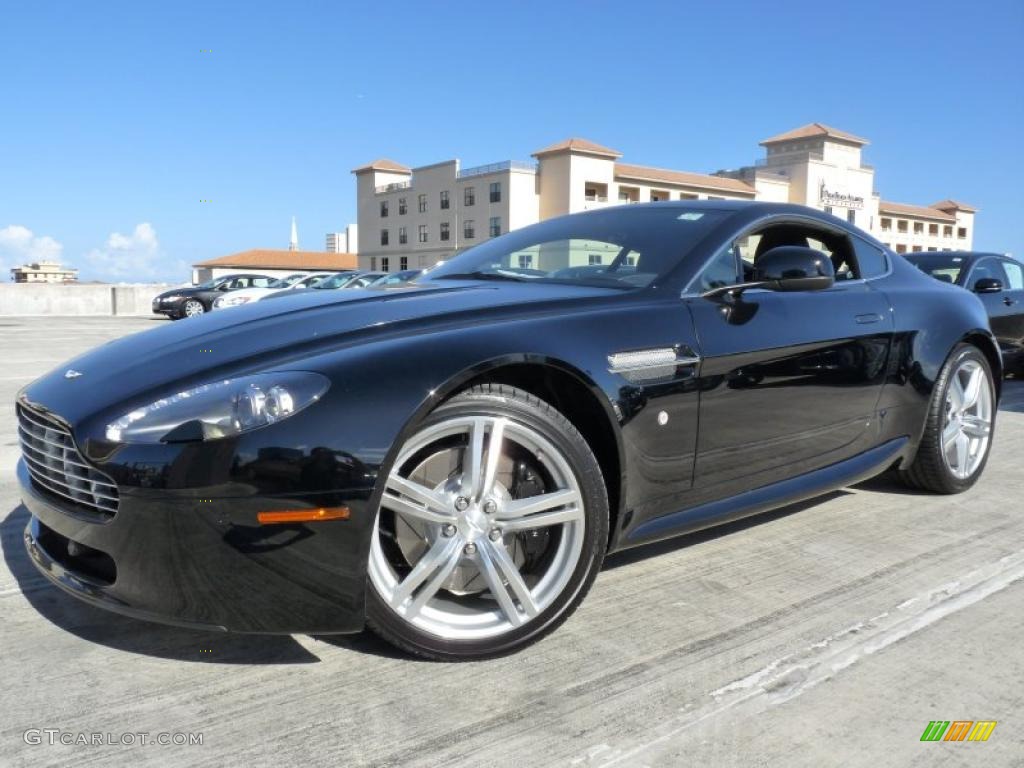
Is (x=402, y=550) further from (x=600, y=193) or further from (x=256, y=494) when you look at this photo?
(x=600, y=193)

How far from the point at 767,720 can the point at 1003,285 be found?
7.75m

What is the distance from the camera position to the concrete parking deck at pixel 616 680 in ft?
6.03

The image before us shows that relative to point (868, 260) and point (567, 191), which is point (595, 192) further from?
point (868, 260)

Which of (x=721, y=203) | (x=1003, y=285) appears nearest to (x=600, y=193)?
(x=1003, y=285)

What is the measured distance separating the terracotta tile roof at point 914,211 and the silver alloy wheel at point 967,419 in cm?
9089

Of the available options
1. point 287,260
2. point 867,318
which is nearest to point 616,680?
point 867,318

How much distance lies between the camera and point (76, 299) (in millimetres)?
29656

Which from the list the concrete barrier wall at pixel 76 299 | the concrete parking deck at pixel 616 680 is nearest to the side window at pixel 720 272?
the concrete parking deck at pixel 616 680

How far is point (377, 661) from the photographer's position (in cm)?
224

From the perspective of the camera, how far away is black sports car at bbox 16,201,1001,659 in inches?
75.7

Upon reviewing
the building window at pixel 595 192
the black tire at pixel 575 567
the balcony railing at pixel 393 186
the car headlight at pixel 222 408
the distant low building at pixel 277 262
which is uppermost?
the balcony railing at pixel 393 186

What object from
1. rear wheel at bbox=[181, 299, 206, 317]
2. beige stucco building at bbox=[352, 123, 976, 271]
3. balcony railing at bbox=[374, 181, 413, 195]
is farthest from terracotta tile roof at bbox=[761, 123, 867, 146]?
rear wheel at bbox=[181, 299, 206, 317]

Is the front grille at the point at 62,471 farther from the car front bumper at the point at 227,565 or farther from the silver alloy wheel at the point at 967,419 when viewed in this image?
the silver alloy wheel at the point at 967,419

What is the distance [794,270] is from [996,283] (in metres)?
5.94
